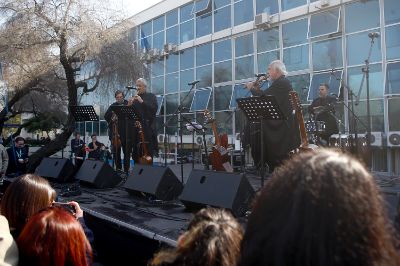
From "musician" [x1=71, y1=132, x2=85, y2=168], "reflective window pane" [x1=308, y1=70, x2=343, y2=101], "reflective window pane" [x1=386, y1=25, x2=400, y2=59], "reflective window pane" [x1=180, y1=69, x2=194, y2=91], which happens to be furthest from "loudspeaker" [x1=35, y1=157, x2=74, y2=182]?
"reflective window pane" [x1=180, y1=69, x2=194, y2=91]

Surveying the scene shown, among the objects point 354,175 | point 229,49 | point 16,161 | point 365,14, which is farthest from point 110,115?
point 229,49

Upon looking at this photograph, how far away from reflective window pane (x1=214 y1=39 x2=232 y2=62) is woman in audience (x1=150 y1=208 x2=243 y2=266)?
14.4 m

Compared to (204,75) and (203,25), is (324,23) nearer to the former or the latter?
(204,75)

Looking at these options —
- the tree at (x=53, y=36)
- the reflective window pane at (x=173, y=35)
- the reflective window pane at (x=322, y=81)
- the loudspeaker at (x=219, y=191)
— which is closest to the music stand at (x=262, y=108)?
the loudspeaker at (x=219, y=191)

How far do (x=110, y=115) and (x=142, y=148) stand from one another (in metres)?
0.93

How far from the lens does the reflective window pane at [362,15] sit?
1095cm

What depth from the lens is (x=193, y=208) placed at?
4.02 meters

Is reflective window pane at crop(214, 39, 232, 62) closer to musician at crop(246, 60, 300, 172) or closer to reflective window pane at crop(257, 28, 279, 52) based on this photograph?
reflective window pane at crop(257, 28, 279, 52)

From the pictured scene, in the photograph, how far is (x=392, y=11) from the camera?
1052 centimetres

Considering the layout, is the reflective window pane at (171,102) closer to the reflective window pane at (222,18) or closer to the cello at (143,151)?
the reflective window pane at (222,18)

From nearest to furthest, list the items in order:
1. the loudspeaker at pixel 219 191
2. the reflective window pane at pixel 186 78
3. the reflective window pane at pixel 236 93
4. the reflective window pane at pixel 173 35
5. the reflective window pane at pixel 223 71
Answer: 1. the loudspeaker at pixel 219 191
2. the reflective window pane at pixel 236 93
3. the reflective window pane at pixel 223 71
4. the reflective window pane at pixel 186 78
5. the reflective window pane at pixel 173 35

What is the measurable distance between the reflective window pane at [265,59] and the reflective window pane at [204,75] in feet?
8.35

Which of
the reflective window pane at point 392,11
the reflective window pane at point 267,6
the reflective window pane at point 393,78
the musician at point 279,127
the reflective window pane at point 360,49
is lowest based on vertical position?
the musician at point 279,127

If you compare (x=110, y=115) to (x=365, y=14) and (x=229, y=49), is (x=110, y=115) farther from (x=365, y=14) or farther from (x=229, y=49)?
(x=229, y=49)
